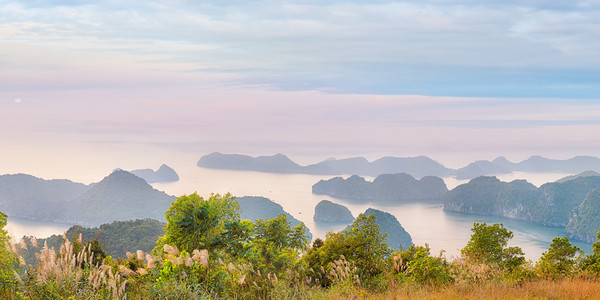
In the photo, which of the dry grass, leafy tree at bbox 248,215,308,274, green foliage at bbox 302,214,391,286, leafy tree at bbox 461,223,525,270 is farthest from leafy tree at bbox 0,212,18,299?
leafy tree at bbox 461,223,525,270

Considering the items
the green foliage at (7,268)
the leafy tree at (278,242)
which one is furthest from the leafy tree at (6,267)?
the leafy tree at (278,242)

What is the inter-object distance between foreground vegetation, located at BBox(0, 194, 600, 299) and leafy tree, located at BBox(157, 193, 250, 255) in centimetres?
3

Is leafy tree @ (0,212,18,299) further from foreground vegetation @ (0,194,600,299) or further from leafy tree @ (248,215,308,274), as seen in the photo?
leafy tree @ (248,215,308,274)

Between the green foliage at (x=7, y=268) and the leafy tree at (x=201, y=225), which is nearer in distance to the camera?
the green foliage at (x=7, y=268)

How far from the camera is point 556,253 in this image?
92.4ft

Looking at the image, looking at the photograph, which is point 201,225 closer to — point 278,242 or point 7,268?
point 7,268

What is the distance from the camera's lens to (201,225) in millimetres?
12422

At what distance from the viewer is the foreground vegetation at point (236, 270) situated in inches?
286

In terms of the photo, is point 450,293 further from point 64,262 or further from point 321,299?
point 64,262

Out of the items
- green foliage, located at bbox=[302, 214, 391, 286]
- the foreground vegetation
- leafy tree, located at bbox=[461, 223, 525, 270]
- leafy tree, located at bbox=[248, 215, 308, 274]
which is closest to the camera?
the foreground vegetation

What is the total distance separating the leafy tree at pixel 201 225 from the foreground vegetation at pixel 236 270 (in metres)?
0.03

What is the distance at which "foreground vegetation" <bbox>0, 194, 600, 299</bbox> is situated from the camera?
727 cm

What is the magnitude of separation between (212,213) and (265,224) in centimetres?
630

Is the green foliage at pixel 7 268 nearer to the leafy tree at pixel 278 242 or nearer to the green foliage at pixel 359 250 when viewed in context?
the leafy tree at pixel 278 242
